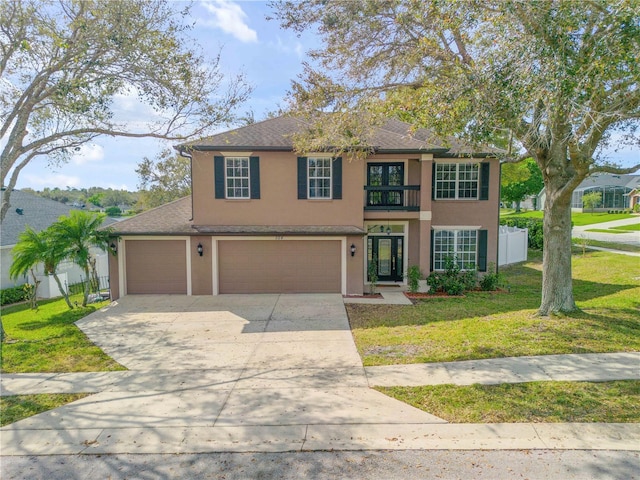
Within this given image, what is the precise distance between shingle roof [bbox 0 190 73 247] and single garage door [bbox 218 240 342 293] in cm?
1094

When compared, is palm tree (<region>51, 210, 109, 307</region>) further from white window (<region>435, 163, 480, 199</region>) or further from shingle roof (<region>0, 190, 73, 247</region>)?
white window (<region>435, 163, 480, 199</region>)

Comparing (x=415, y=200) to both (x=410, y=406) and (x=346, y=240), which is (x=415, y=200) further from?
(x=410, y=406)

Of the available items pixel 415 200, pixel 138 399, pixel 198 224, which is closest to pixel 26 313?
pixel 198 224

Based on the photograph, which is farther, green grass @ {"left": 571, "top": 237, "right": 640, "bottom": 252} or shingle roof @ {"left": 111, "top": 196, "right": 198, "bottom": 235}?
green grass @ {"left": 571, "top": 237, "right": 640, "bottom": 252}

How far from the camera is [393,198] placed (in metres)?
15.9

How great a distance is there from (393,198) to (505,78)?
8323 mm

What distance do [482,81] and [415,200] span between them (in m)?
7.49

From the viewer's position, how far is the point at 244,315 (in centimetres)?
1187

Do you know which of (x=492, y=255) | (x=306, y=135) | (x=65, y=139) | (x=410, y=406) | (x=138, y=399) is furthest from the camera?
(x=492, y=255)

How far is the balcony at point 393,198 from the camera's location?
1494cm

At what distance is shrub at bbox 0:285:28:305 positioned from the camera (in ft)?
56.4

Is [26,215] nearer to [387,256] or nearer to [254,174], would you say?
[254,174]

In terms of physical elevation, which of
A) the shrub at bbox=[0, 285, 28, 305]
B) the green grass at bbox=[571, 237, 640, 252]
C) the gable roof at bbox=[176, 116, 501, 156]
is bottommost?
the shrub at bbox=[0, 285, 28, 305]

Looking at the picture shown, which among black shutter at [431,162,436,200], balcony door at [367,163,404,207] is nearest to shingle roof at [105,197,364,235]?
balcony door at [367,163,404,207]
